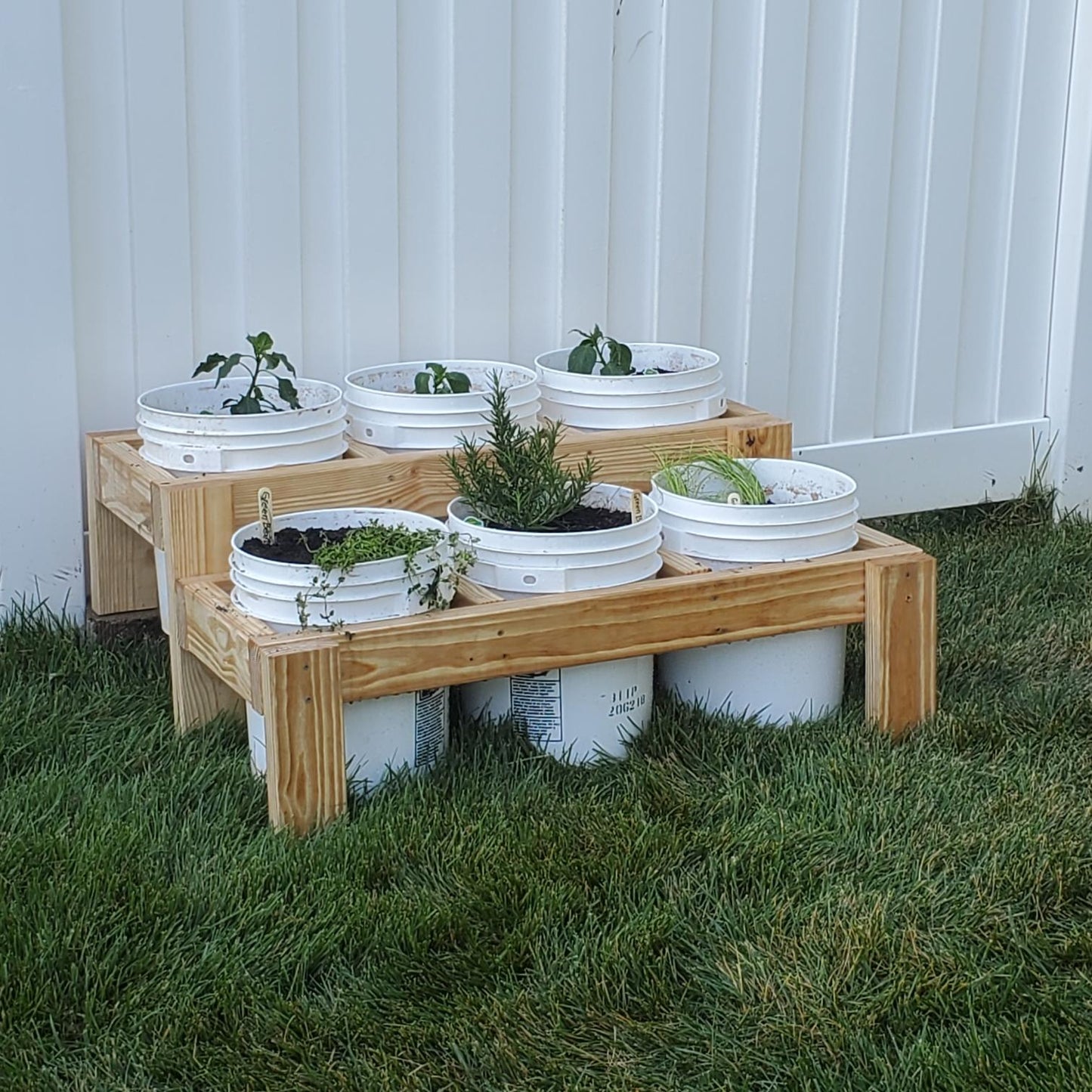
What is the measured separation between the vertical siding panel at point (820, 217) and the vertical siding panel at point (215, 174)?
4.24ft

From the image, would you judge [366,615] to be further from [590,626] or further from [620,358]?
→ [620,358]

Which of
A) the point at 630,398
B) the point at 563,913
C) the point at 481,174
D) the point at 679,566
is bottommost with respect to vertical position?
the point at 563,913

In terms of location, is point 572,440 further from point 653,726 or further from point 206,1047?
point 206,1047

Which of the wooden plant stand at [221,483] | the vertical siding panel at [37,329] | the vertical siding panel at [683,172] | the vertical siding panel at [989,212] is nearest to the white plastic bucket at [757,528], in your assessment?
the wooden plant stand at [221,483]

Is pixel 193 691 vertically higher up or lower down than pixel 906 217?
lower down

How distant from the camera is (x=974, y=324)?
426 cm

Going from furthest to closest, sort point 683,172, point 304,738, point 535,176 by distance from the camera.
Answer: point 683,172 < point 535,176 < point 304,738

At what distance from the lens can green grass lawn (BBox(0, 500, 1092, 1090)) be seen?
6.90 feet

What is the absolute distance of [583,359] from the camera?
348cm

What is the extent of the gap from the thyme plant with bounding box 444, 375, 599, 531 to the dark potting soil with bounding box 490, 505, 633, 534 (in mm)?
13

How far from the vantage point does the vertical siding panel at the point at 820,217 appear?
387 cm

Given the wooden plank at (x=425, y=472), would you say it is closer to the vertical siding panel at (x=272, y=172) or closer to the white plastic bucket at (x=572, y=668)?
the white plastic bucket at (x=572, y=668)

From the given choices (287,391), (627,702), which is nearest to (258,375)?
(287,391)

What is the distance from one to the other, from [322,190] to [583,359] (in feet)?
2.00
